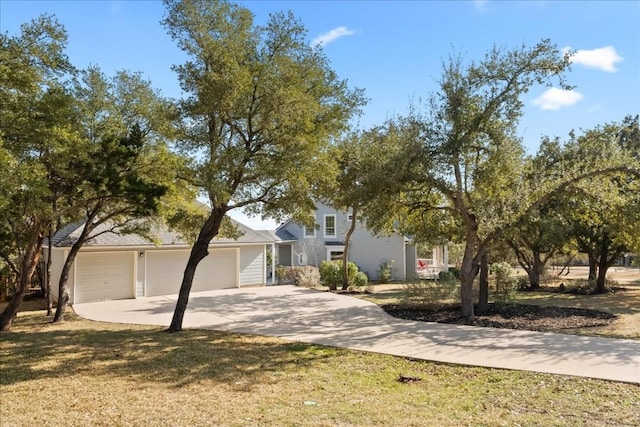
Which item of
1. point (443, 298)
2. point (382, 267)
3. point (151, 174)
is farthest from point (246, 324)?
point (382, 267)

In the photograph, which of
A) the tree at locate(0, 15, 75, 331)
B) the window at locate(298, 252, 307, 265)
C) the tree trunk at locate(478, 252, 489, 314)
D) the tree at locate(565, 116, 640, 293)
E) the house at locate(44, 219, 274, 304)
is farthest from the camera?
the window at locate(298, 252, 307, 265)

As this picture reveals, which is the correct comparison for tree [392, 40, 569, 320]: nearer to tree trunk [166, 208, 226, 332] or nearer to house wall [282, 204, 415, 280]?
tree trunk [166, 208, 226, 332]

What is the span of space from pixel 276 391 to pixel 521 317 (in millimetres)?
9393

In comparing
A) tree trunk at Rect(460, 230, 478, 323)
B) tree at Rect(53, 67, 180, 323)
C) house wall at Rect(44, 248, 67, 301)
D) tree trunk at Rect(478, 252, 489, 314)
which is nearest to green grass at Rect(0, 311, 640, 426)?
tree at Rect(53, 67, 180, 323)

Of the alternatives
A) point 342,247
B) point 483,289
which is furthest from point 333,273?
point 483,289

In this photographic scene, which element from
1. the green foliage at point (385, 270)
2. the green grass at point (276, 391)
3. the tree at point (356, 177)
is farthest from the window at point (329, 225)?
the green grass at point (276, 391)

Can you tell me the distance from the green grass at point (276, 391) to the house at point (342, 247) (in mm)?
21374

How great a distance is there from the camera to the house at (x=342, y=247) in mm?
30703

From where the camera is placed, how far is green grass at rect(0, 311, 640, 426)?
5.46 m

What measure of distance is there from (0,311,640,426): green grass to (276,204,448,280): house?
21.4 m

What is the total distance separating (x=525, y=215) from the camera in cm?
1290

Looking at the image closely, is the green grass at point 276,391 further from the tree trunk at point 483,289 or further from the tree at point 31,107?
the tree trunk at point 483,289

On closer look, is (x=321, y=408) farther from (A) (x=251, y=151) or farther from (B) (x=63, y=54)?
(B) (x=63, y=54)

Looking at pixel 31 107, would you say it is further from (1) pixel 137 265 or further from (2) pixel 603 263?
(2) pixel 603 263
